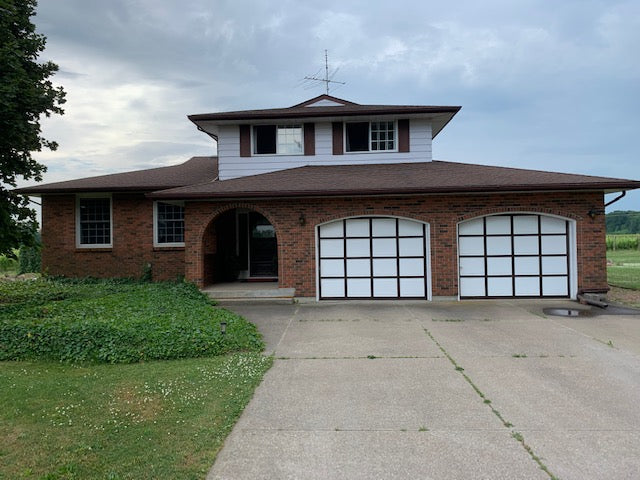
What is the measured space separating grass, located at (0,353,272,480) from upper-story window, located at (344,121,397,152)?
9.88 m

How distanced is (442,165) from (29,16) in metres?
11.7

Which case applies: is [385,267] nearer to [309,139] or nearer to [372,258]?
[372,258]

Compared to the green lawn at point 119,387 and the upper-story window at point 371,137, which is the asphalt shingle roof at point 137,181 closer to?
the upper-story window at point 371,137

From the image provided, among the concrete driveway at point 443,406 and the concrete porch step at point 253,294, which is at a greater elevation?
the concrete porch step at point 253,294

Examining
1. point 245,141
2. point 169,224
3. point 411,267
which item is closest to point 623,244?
point 411,267

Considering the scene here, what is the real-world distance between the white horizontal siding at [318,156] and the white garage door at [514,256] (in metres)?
3.72

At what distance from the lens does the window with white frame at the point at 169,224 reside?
47.9 ft

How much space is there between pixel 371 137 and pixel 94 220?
985 cm

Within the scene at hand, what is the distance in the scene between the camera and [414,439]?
152 inches

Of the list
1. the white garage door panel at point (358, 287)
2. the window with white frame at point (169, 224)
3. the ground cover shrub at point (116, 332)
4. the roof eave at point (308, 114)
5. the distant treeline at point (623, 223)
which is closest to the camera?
the ground cover shrub at point (116, 332)

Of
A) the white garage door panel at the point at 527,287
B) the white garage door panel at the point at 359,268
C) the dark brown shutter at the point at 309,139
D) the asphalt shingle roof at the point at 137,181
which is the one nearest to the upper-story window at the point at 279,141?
the dark brown shutter at the point at 309,139

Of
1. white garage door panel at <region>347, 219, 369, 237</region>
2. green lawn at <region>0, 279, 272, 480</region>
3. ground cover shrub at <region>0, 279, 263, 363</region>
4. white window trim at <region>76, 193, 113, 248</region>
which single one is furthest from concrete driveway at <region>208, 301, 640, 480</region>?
white window trim at <region>76, 193, 113, 248</region>

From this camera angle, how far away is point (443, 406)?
4.61m

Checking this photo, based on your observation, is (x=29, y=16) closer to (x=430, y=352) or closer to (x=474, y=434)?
(x=430, y=352)
